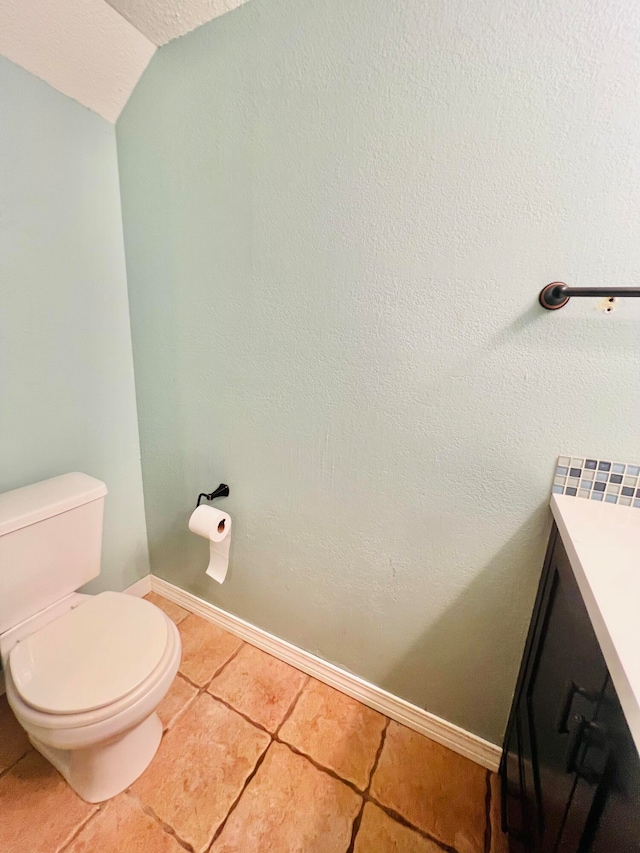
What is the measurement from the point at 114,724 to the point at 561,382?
4.48 ft

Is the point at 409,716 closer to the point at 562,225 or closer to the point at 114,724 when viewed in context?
the point at 114,724

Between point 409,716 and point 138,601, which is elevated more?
point 138,601

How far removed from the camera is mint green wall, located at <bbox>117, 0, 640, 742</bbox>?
0.73 meters

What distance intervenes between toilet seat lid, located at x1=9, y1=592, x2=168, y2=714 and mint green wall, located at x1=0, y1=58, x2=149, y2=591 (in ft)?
1.67

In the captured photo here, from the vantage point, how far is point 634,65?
2.12ft

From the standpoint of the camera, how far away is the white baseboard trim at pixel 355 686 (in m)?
1.11

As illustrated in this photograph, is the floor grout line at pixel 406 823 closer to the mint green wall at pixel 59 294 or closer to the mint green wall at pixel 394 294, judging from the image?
the mint green wall at pixel 394 294

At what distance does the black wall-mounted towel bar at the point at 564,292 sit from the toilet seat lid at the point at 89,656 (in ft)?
4.44

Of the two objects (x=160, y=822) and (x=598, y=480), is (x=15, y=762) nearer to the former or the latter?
(x=160, y=822)

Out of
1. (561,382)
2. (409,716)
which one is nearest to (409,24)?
(561,382)

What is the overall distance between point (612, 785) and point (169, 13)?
1.90 m

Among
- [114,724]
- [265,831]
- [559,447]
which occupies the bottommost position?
[265,831]

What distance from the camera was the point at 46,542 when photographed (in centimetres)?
109

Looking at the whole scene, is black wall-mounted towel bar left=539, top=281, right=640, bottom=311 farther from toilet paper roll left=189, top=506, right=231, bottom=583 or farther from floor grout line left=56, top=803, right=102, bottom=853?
floor grout line left=56, top=803, right=102, bottom=853
